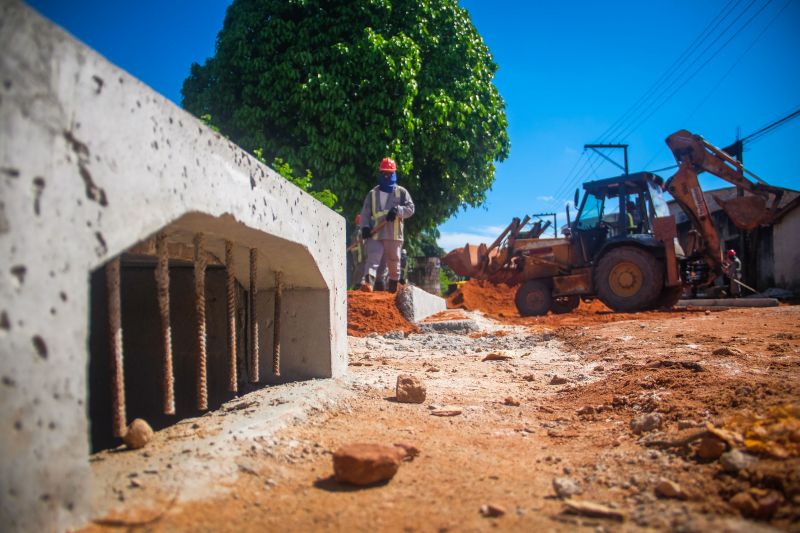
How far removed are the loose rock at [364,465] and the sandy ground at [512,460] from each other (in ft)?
0.15

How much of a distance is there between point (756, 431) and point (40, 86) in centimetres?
260

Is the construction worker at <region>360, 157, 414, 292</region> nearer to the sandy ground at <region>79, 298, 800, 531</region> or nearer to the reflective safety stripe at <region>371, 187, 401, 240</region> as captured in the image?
the reflective safety stripe at <region>371, 187, 401, 240</region>

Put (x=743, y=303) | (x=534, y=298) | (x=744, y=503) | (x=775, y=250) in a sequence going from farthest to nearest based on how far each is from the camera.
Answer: (x=775, y=250)
(x=743, y=303)
(x=534, y=298)
(x=744, y=503)

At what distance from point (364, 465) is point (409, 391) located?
1422 millimetres

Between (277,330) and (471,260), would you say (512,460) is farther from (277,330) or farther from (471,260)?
(471,260)

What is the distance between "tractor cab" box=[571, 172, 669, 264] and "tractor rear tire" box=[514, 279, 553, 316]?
1.01 m

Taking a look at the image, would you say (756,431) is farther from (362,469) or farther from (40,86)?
(40,86)

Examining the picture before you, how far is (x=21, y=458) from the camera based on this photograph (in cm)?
123

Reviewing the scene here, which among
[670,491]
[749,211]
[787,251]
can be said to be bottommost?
[670,491]

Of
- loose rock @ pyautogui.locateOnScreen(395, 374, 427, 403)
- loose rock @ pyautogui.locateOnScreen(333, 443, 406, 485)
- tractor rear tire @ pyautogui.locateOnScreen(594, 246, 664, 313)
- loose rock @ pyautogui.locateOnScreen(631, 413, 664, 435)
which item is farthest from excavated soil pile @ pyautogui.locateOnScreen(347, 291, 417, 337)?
loose rock @ pyautogui.locateOnScreen(333, 443, 406, 485)

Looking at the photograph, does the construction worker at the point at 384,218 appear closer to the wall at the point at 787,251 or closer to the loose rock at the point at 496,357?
the loose rock at the point at 496,357

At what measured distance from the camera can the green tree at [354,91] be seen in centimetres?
1012

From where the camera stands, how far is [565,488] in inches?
69.9

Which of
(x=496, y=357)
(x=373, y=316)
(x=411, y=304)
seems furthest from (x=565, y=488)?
(x=411, y=304)
